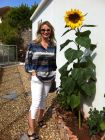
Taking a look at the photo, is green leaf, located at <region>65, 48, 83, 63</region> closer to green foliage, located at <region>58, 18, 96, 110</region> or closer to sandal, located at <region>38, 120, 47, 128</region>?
green foliage, located at <region>58, 18, 96, 110</region>

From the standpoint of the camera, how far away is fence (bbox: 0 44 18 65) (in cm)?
2075

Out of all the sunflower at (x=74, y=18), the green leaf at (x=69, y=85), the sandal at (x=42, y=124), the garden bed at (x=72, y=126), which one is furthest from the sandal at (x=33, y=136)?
the sunflower at (x=74, y=18)

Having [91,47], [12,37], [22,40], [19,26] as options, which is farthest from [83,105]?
[19,26]

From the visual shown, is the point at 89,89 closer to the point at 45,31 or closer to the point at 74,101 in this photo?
the point at 74,101

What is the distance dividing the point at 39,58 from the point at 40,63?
85mm

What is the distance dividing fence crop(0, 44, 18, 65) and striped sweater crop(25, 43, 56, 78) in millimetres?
15059

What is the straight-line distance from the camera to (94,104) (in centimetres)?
575

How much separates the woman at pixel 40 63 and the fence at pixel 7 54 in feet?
49.3

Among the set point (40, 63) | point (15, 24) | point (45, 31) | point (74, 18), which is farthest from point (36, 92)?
point (15, 24)

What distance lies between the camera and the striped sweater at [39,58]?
226 inches

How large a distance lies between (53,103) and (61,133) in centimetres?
227

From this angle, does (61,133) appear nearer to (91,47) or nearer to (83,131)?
(83,131)

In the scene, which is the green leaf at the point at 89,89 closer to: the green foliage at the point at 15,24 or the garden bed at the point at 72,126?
the garden bed at the point at 72,126

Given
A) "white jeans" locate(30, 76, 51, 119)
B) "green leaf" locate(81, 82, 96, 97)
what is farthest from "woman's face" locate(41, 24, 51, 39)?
"green leaf" locate(81, 82, 96, 97)
